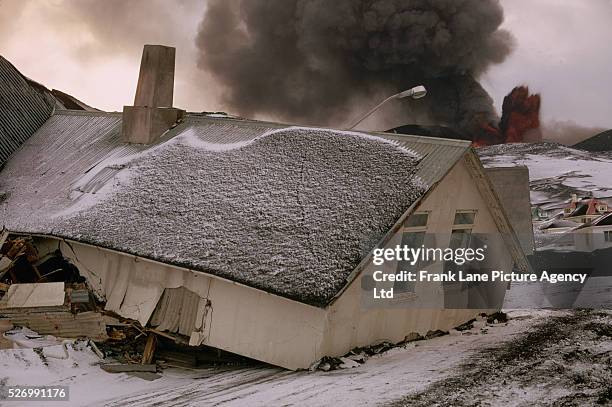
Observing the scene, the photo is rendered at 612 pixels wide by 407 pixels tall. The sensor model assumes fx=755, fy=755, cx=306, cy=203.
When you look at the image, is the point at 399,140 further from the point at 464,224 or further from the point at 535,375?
the point at 535,375

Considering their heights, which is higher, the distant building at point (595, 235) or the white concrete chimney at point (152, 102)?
the white concrete chimney at point (152, 102)

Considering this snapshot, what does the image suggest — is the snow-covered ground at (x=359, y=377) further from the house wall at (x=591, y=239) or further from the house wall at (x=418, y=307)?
the house wall at (x=591, y=239)

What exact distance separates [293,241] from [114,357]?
4.15 metres

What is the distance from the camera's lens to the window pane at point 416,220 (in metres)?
13.9

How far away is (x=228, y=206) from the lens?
1526 cm

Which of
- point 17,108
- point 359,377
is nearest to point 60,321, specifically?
point 359,377

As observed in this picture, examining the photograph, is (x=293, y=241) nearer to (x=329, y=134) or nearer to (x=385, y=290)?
(x=385, y=290)

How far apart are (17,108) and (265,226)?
1470 cm

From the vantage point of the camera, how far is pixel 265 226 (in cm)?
1418

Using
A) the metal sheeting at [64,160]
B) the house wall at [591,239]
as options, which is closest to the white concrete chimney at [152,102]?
the metal sheeting at [64,160]

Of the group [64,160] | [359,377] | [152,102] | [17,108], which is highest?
[17,108]

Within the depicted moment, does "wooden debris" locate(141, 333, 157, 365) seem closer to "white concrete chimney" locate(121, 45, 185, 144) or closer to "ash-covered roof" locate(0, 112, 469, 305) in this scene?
"ash-covered roof" locate(0, 112, 469, 305)

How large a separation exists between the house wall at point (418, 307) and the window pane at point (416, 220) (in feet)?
0.43

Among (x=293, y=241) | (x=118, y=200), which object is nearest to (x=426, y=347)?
(x=293, y=241)
